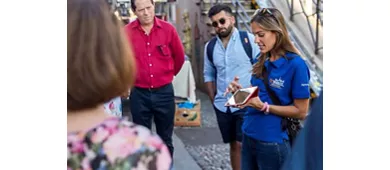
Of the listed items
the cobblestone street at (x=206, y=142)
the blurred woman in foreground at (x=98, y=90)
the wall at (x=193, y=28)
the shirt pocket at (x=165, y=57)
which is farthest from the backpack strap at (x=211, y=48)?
the blurred woman in foreground at (x=98, y=90)

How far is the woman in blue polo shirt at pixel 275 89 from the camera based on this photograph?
1668 mm

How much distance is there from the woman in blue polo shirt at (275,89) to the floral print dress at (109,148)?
32.4 inches

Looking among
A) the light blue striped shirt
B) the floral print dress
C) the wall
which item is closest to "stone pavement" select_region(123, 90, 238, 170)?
the wall

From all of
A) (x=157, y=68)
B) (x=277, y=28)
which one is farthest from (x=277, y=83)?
(x=157, y=68)

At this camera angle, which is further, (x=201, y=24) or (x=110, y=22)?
(x=201, y=24)

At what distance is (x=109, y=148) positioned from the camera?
924 millimetres

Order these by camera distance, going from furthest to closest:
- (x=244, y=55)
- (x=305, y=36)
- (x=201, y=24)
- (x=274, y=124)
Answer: (x=201, y=24), (x=244, y=55), (x=305, y=36), (x=274, y=124)

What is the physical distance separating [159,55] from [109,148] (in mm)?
1336

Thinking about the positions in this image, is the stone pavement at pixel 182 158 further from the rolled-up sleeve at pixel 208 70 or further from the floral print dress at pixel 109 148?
the floral print dress at pixel 109 148
